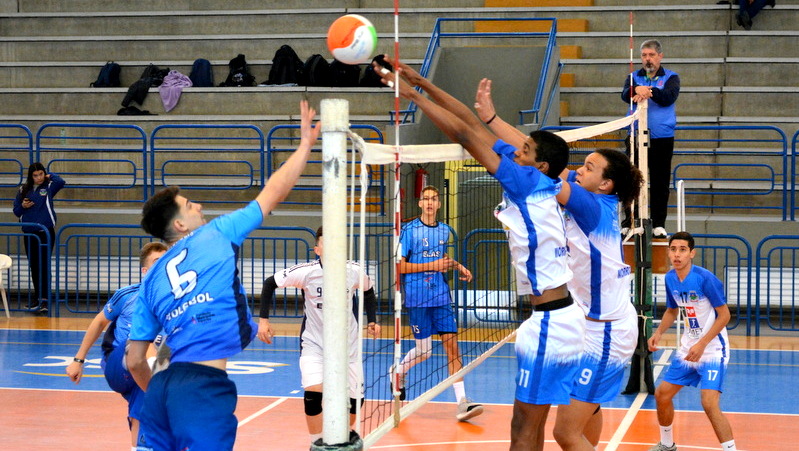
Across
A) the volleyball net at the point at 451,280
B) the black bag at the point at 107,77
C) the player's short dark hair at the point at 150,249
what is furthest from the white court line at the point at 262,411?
the black bag at the point at 107,77

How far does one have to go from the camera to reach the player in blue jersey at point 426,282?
30.7 feet

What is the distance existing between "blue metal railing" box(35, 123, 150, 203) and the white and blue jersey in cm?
1091

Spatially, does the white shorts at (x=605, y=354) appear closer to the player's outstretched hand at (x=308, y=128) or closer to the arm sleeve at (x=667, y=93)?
the player's outstretched hand at (x=308, y=128)

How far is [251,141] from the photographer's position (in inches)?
723

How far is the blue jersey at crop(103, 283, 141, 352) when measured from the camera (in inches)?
255

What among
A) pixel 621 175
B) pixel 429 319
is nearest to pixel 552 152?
pixel 621 175

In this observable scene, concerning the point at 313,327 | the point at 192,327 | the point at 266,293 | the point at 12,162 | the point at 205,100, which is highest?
the point at 205,100

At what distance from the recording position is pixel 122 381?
634 cm

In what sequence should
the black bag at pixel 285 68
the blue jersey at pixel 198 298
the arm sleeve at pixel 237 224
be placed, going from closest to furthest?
the blue jersey at pixel 198 298 → the arm sleeve at pixel 237 224 → the black bag at pixel 285 68

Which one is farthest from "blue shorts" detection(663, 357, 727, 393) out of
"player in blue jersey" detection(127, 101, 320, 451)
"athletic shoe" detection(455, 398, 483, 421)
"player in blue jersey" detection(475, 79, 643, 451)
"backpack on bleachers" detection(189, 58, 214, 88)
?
"backpack on bleachers" detection(189, 58, 214, 88)

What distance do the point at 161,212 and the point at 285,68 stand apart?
1398 centimetres

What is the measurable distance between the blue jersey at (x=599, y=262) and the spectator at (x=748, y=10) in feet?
42.5

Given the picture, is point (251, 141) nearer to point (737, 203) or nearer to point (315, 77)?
point (315, 77)

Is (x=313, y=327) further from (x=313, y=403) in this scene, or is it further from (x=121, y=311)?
(x=121, y=311)
